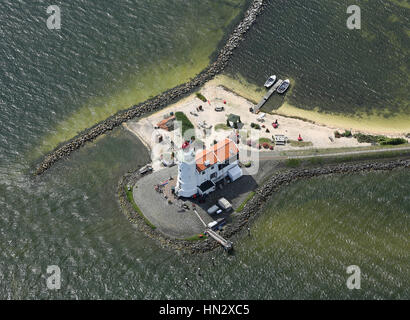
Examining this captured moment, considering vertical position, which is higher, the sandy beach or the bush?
the bush

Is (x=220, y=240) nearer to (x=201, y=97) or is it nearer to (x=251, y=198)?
(x=251, y=198)

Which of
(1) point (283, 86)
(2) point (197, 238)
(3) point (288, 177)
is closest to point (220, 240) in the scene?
(2) point (197, 238)

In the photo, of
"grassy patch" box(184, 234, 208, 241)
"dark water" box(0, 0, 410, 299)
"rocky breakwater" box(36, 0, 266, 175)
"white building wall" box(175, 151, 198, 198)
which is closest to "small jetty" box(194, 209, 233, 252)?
"grassy patch" box(184, 234, 208, 241)

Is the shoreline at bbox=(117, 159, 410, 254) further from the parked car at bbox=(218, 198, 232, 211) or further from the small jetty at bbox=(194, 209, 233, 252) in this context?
the parked car at bbox=(218, 198, 232, 211)

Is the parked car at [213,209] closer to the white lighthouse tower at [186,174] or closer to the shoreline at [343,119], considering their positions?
the white lighthouse tower at [186,174]

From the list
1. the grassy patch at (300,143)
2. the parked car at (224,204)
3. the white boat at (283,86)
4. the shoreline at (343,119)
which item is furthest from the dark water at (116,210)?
the white boat at (283,86)
